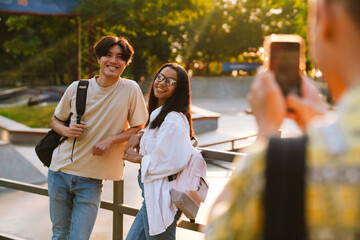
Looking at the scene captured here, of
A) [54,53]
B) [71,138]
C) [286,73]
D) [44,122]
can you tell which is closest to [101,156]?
[71,138]

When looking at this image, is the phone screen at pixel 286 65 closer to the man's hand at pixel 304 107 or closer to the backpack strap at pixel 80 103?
the man's hand at pixel 304 107

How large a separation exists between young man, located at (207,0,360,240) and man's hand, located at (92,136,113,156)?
2135 mm

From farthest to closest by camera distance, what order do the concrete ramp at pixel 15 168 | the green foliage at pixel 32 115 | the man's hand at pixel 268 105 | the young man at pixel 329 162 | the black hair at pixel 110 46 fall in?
the green foliage at pixel 32 115 → the concrete ramp at pixel 15 168 → the black hair at pixel 110 46 → the man's hand at pixel 268 105 → the young man at pixel 329 162

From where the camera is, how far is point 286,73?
108 centimetres

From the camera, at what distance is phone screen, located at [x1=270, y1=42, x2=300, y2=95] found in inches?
41.5

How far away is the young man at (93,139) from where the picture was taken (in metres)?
3.08

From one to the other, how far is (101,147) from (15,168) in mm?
5171

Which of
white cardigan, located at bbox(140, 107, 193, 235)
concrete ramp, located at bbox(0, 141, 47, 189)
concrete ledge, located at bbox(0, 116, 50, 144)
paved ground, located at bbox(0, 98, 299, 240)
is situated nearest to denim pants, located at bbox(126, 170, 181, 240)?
white cardigan, located at bbox(140, 107, 193, 235)

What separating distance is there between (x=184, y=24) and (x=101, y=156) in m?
38.4

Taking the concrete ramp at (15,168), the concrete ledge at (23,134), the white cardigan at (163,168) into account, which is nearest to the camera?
the white cardigan at (163,168)

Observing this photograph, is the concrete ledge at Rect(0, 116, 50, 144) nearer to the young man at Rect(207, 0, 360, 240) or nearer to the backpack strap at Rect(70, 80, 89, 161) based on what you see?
the backpack strap at Rect(70, 80, 89, 161)

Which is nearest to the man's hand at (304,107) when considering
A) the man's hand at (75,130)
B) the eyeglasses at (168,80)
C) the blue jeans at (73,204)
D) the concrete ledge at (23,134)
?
the eyeglasses at (168,80)

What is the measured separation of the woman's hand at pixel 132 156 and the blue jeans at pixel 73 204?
0.46 meters

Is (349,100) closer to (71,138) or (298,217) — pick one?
(298,217)
